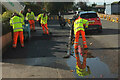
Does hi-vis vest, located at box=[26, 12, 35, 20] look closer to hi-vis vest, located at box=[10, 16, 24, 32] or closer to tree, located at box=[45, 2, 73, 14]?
hi-vis vest, located at box=[10, 16, 24, 32]

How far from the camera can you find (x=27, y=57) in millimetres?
8609

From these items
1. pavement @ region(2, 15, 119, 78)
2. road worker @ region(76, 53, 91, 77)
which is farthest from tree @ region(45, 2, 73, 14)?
road worker @ region(76, 53, 91, 77)

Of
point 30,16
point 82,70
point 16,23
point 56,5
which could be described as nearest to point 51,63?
point 82,70

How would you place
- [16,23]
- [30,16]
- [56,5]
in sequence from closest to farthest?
1. [16,23]
2. [30,16]
3. [56,5]

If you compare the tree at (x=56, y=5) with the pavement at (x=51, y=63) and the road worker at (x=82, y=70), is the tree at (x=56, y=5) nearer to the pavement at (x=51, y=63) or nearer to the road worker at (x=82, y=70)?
the pavement at (x=51, y=63)

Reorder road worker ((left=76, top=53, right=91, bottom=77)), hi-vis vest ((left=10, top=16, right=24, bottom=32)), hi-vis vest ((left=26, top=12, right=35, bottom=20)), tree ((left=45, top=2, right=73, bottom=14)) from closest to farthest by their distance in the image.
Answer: road worker ((left=76, top=53, right=91, bottom=77))
hi-vis vest ((left=10, top=16, right=24, bottom=32))
hi-vis vest ((left=26, top=12, right=35, bottom=20))
tree ((left=45, top=2, right=73, bottom=14))

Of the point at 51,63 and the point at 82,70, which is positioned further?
the point at 51,63

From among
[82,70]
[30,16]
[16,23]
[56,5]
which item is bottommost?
[82,70]

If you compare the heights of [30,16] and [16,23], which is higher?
[30,16]

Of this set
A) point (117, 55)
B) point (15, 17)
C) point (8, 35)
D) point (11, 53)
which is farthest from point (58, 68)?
point (8, 35)

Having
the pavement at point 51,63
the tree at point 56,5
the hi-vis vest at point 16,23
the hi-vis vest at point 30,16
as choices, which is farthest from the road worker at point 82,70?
the tree at point 56,5

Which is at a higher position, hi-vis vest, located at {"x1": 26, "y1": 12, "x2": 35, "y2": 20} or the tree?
the tree

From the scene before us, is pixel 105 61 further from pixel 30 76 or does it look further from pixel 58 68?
pixel 30 76

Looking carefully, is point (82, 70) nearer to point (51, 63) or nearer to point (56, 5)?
point (51, 63)
